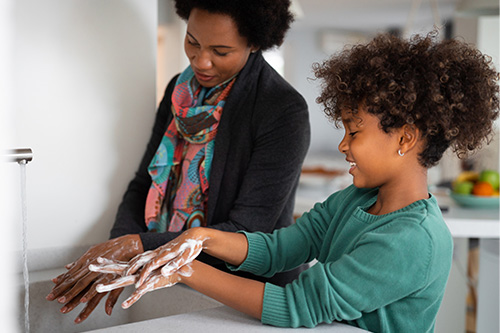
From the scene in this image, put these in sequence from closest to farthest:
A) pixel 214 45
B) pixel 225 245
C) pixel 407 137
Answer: pixel 407 137 → pixel 225 245 → pixel 214 45

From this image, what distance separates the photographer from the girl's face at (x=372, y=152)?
3.06 feet

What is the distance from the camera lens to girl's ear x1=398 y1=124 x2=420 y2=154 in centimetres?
93

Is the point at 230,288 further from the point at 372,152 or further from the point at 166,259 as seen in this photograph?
the point at 372,152

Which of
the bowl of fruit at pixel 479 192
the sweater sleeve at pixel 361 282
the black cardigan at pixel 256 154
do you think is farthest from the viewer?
the bowl of fruit at pixel 479 192

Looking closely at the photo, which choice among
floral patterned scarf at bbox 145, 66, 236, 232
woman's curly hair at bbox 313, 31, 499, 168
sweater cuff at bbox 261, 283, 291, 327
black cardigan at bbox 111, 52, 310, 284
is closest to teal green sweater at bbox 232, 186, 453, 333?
sweater cuff at bbox 261, 283, 291, 327

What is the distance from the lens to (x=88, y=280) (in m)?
1.05

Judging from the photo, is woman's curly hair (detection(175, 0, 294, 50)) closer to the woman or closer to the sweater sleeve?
the woman

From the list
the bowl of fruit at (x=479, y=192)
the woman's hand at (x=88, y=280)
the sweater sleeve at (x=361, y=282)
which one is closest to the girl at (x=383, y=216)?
the sweater sleeve at (x=361, y=282)

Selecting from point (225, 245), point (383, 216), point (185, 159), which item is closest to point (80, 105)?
point (185, 159)

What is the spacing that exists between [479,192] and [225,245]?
1.75 m

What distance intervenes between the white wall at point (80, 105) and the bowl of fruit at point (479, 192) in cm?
154

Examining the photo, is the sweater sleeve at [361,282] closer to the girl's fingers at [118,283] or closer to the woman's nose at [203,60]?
the girl's fingers at [118,283]

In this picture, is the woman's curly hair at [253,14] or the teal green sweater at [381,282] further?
the woman's curly hair at [253,14]

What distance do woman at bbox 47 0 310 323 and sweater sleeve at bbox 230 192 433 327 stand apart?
39cm
